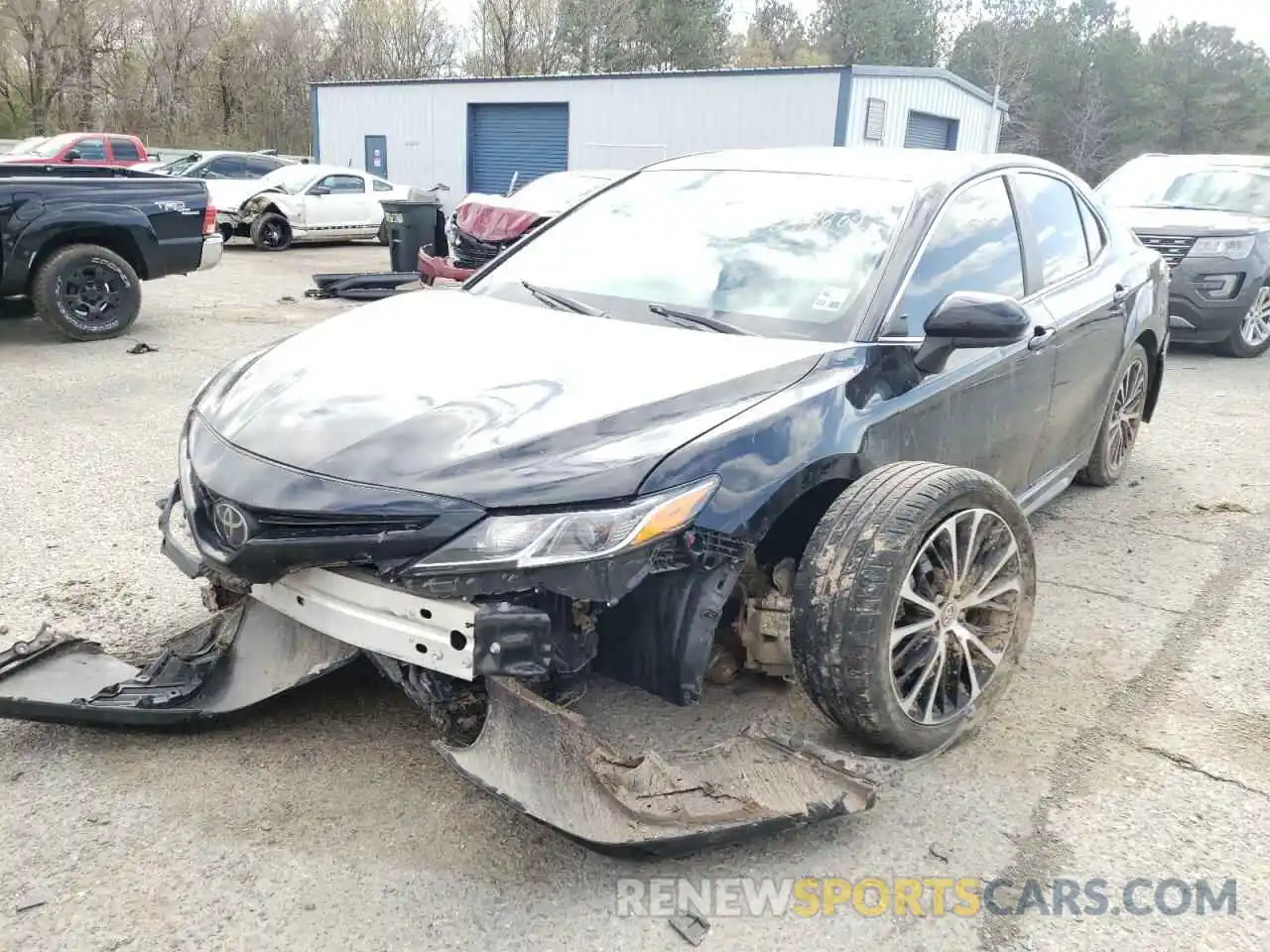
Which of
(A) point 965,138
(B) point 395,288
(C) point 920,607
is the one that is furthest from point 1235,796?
(A) point 965,138

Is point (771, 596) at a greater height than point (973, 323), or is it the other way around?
point (973, 323)

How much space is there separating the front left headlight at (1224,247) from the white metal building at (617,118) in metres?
9.07

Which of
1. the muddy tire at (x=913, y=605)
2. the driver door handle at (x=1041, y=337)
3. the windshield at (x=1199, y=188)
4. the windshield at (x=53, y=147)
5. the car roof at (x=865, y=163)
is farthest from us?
the windshield at (x=53, y=147)

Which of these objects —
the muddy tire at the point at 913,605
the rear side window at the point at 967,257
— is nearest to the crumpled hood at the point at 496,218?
the rear side window at the point at 967,257

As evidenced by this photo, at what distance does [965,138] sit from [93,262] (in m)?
18.6

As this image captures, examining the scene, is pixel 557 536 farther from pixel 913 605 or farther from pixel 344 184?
pixel 344 184

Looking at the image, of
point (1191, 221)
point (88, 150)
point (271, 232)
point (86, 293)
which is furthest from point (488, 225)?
point (88, 150)

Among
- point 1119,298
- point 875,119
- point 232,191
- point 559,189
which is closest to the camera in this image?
point 1119,298

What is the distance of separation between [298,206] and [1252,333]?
547 inches

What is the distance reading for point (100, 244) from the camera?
28.5 ft

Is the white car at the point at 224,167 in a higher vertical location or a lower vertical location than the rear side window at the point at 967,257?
lower

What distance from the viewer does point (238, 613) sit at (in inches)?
123

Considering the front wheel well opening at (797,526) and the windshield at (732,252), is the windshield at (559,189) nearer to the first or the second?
the windshield at (732,252)

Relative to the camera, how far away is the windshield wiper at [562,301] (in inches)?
134
